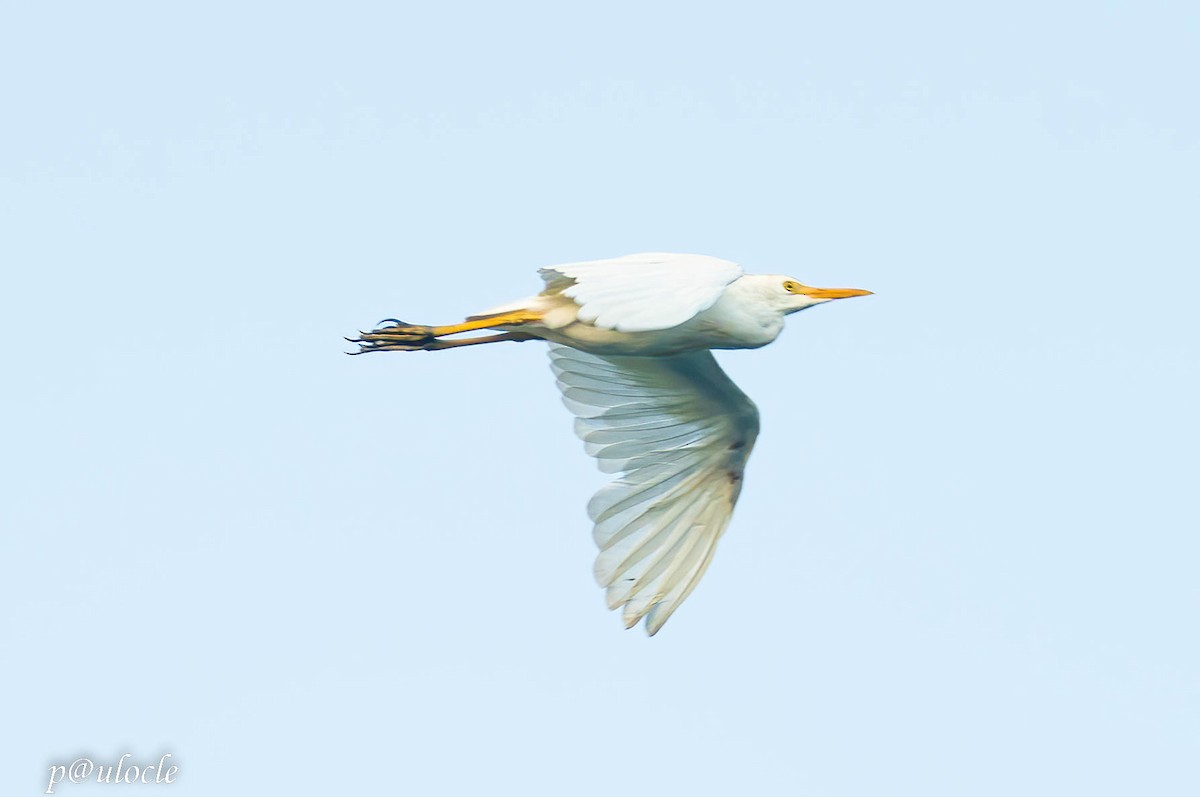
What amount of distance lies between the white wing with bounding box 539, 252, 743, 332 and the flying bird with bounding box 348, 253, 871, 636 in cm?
8

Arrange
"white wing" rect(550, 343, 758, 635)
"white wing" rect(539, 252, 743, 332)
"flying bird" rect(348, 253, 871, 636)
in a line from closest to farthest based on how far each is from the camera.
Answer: "white wing" rect(539, 252, 743, 332) < "flying bird" rect(348, 253, 871, 636) < "white wing" rect(550, 343, 758, 635)

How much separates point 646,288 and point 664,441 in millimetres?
2881

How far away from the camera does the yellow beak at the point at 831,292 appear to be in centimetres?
1280

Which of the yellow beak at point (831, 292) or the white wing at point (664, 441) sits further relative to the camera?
the white wing at point (664, 441)

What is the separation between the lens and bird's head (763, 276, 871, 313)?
41.4ft

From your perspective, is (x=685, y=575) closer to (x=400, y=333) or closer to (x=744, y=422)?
(x=744, y=422)

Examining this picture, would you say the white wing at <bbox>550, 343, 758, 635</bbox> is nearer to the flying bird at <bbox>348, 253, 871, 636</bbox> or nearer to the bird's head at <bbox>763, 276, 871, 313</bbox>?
the flying bird at <bbox>348, 253, 871, 636</bbox>

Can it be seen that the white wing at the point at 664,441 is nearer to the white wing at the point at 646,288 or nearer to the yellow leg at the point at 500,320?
the yellow leg at the point at 500,320

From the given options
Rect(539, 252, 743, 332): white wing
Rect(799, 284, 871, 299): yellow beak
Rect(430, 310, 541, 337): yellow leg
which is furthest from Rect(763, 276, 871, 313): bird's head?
Rect(430, 310, 541, 337): yellow leg

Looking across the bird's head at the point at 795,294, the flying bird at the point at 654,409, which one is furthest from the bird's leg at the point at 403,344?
the bird's head at the point at 795,294

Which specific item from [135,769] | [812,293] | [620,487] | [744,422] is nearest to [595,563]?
[620,487]

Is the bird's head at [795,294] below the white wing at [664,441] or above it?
above

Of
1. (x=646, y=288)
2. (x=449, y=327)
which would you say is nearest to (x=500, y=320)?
(x=449, y=327)

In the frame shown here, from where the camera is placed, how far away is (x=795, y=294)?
1271 centimetres
